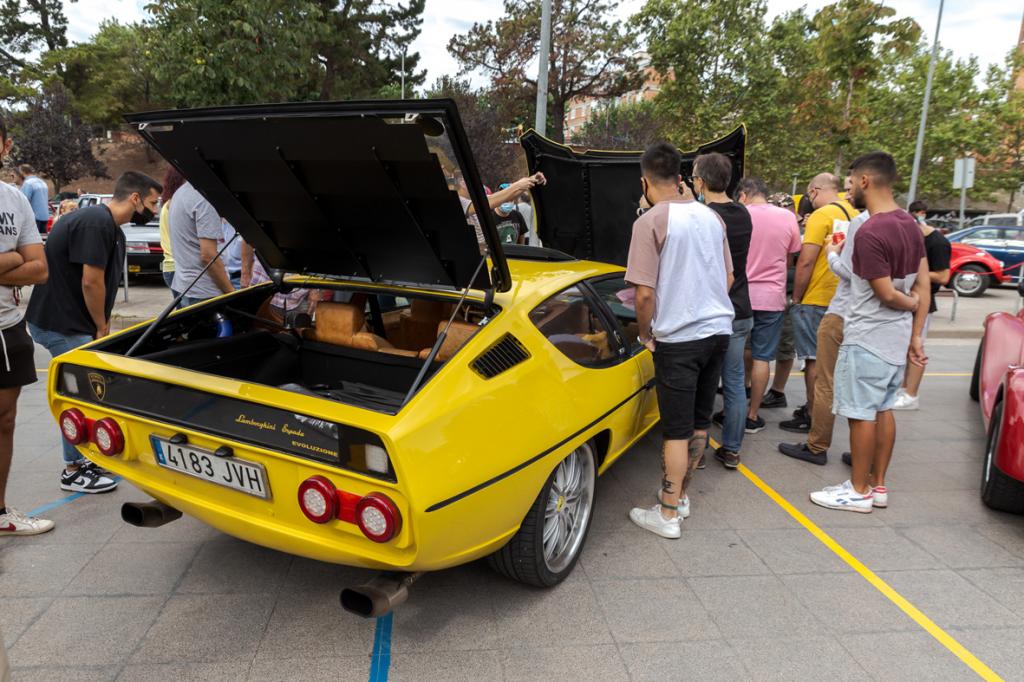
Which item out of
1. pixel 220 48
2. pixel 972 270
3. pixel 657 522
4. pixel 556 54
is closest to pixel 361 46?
pixel 556 54

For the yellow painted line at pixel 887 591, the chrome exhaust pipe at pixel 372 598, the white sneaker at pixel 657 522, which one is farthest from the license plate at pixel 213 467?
the yellow painted line at pixel 887 591

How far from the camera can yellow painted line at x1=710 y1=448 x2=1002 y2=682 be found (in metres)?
2.41

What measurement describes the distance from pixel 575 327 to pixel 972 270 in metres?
15.6

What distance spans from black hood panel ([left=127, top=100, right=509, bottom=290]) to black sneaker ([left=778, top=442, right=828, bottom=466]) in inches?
114

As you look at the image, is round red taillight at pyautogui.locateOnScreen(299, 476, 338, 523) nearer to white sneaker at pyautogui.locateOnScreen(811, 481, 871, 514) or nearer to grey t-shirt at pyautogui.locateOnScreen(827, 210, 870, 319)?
white sneaker at pyautogui.locateOnScreen(811, 481, 871, 514)

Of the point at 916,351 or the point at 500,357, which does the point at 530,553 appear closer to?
the point at 500,357

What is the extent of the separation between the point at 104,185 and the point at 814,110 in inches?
1658

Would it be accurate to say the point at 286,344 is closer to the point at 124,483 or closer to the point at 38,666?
the point at 124,483

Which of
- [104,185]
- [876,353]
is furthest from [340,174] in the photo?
[104,185]

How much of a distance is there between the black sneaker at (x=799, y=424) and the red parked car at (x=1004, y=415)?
1.16 m

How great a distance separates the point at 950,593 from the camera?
2885 mm

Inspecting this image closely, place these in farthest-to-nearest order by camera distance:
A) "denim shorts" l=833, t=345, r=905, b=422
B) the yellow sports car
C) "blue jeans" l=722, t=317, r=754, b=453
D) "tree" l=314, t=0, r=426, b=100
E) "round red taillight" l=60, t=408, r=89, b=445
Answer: "tree" l=314, t=0, r=426, b=100 < "blue jeans" l=722, t=317, r=754, b=453 < "denim shorts" l=833, t=345, r=905, b=422 < "round red taillight" l=60, t=408, r=89, b=445 < the yellow sports car

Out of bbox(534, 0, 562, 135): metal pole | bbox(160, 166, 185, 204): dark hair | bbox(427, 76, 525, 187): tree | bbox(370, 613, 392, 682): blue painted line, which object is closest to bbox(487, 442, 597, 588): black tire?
bbox(370, 613, 392, 682): blue painted line

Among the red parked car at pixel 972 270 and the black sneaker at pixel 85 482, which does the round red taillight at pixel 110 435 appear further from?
the red parked car at pixel 972 270
